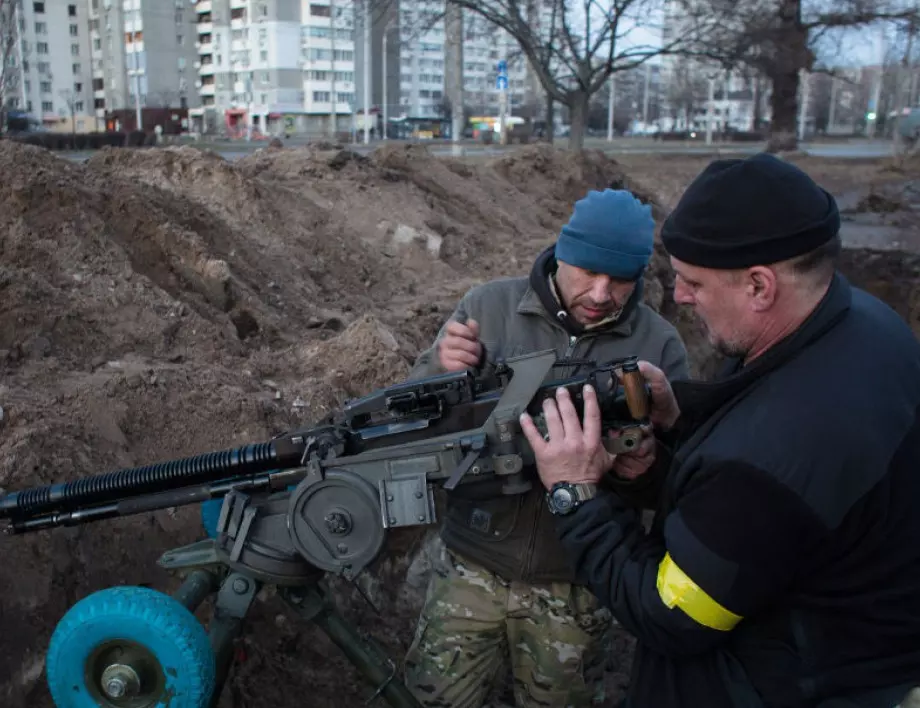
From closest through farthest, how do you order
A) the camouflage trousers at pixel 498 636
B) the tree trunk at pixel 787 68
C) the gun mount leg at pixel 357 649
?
the gun mount leg at pixel 357 649
the camouflage trousers at pixel 498 636
the tree trunk at pixel 787 68

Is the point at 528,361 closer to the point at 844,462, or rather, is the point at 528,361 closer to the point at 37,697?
the point at 844,462

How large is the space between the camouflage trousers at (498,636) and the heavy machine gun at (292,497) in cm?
55

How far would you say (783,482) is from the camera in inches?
66.7

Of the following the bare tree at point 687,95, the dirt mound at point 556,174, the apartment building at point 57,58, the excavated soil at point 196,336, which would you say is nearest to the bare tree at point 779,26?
the dirt mound at point 556,174

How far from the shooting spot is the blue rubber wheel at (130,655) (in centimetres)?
219

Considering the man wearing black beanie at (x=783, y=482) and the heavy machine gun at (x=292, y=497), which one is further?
the heavy machine gun at (x=292, y=497)

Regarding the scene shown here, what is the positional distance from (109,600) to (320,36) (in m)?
72.0

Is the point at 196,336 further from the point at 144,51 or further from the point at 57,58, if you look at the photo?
the point at 57,58

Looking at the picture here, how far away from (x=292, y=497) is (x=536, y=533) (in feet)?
2.62

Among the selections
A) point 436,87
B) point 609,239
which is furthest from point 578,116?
point 436,87

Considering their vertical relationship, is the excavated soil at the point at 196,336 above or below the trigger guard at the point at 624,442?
below

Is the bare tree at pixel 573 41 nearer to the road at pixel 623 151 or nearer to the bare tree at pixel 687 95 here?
the road at pixel 623 151

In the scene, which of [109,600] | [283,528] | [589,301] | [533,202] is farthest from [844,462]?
[533,202]

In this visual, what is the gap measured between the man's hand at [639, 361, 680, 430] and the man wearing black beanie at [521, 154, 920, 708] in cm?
39
